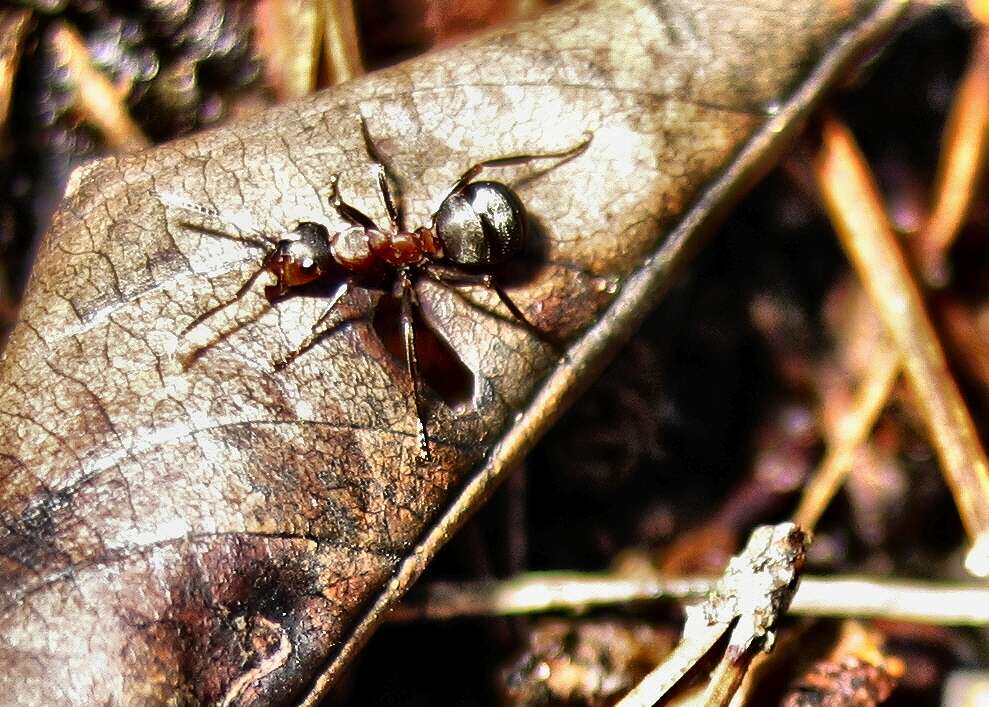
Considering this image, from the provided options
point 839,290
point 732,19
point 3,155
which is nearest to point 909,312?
point 839,290

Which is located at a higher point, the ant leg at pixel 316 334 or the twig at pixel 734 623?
the ant leg at pixel 316 334

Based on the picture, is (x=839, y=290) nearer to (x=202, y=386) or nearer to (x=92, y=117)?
(x=202, y=386)

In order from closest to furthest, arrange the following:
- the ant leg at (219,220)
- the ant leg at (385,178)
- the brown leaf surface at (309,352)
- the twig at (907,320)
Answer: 1. the brown leaf surface at (309,352)
2. the ant leg at (219,220)
3. the ant leg at (385,178)
4. the twig at (907,320)

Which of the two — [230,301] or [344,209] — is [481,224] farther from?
[230,301]

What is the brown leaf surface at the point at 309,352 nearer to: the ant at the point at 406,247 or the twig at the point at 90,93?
the ant at the point at 406,247

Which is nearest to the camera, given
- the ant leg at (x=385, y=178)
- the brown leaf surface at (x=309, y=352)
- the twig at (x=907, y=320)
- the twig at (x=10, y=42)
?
the brown leaf surface at (x=309, y=352)

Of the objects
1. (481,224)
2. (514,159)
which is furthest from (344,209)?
(514,159)

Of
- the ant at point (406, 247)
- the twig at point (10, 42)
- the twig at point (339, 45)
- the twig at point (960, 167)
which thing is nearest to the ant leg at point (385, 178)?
the ant at point (406, 247)
